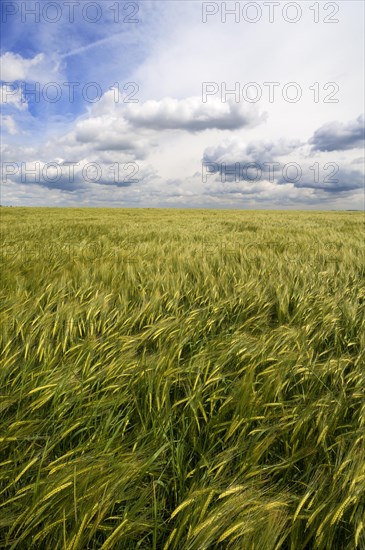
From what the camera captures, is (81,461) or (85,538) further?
(81,461)

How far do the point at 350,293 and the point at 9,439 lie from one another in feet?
9.20

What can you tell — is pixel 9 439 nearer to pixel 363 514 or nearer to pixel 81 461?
pixel 81 461

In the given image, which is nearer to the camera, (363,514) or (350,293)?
(363,514)

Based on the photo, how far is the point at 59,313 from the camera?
6.53 ft

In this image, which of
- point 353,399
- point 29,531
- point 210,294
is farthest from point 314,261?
point 29,531

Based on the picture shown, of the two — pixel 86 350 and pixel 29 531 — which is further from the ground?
pixel 86 350

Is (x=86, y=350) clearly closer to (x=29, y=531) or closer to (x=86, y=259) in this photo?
(x=29, y=531)

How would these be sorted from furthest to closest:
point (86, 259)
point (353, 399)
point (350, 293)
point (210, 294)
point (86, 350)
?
point (86, 259) < point (350, 293) < point (210, 294) < point (86, 350) < point (353, 399)

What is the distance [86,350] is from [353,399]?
1.33m

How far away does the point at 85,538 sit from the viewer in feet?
2.84

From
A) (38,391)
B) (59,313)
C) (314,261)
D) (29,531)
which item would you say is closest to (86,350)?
(38,391)

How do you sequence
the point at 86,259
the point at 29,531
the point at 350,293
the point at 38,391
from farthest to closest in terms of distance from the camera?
1. the point at 86,259
2. the point at 350,293
3. the point at 38,391
4. the point at 29,531

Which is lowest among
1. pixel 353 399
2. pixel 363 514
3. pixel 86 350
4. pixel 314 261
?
pixel 363 514

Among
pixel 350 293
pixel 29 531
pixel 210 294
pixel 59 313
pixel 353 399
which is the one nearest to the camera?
pixel 29 531
